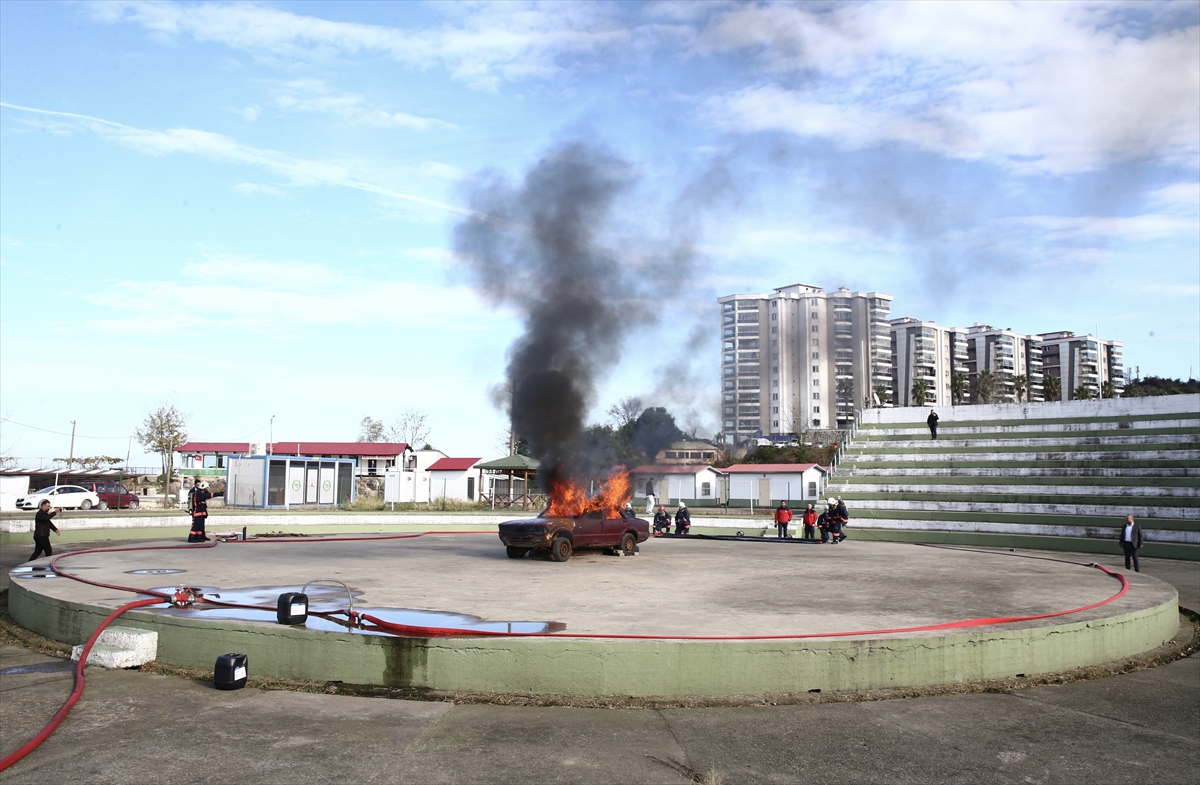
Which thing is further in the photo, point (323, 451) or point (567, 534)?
point (323, 451)

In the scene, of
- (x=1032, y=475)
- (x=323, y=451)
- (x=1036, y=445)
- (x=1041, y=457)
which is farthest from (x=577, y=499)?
(x=323, y=451)

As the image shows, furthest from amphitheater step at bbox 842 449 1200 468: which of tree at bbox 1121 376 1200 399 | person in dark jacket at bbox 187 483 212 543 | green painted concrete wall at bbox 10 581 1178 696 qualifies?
tree at bbox 1121 376 1200 399

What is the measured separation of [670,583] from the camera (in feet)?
47.3

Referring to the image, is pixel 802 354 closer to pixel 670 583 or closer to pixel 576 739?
pixel 670 583

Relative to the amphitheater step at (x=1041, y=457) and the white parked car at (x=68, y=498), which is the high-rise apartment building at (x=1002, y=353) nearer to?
the amphitheater step at (x=1041, y=457)

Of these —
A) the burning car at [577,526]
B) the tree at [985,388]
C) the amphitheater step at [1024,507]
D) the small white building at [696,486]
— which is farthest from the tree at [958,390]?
the burning car at [577,526]

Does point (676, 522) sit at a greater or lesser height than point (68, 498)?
greater

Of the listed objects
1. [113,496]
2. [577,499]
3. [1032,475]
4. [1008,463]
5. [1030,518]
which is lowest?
[113,496]

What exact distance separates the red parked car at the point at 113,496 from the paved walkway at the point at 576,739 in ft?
128

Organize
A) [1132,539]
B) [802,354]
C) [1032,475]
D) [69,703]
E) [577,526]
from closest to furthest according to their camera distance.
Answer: [69,703] → [577,526] → [1132,539] → [1032,475] → [802,354]

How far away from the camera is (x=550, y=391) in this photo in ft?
67.8

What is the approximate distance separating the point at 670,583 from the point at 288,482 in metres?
29.3

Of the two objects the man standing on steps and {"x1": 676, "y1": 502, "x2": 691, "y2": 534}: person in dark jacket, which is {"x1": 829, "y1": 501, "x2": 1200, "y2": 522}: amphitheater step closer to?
{"x1": 676, "y1": 502, "x2": 691, "y2": 534}: person in dark jacket

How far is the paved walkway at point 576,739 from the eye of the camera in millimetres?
5980
